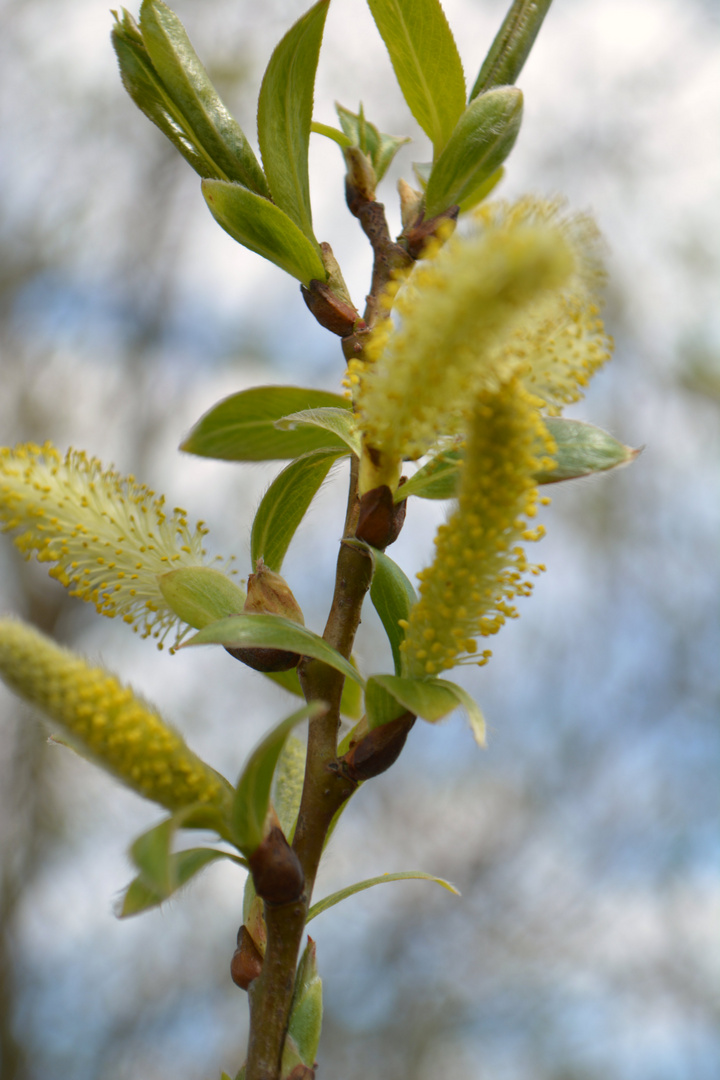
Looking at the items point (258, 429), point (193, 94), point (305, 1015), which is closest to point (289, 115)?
point (193, 94)

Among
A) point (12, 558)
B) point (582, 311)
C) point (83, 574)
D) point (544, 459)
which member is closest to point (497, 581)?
point (544, 459)

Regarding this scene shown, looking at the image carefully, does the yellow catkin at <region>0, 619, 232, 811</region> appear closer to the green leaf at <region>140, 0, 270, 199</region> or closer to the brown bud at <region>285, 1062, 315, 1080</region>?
the brown bud at <region>285, 1062, 315, 1080</region>

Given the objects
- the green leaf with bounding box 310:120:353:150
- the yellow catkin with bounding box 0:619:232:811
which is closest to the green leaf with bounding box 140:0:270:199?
the green leaf with bounding box 310:120:353:150

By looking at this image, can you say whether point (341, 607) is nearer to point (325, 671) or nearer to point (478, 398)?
point (325, 671)

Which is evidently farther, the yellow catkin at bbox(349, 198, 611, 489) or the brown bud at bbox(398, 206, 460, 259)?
the brown bud at bbox(398, 206, 460, 259)

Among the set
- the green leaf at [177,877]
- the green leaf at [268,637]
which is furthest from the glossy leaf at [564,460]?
the green leaf at [177,877]

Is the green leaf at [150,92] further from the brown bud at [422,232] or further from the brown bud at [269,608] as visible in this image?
the brown bud at [269,608]
